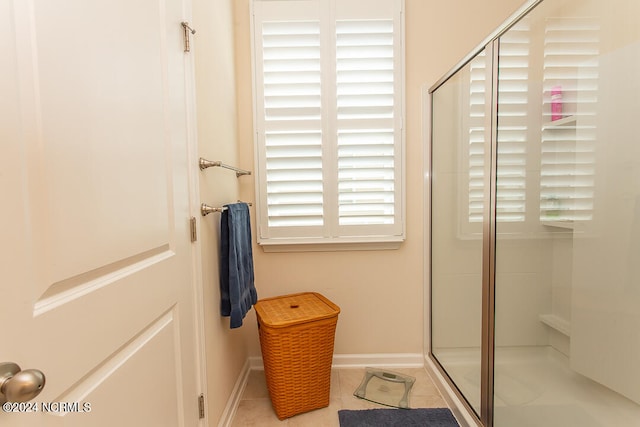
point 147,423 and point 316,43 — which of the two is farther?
point 316,43

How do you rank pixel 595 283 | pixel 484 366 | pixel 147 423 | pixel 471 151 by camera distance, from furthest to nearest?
pixel 471 151 → pixel 484 366 → pixel 595 283 → pixel 147 423

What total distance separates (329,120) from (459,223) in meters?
0.97

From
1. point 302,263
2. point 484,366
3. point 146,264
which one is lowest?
point 484,366

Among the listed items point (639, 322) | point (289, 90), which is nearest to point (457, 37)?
point (289, 90)

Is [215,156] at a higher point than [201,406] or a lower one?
higher

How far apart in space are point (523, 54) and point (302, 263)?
5.07ft

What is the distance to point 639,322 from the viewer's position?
0.91m

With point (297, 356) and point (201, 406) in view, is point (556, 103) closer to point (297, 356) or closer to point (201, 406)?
point (297, 356)

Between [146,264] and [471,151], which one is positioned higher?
[471,151]

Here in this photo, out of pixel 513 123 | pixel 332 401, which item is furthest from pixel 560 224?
pixel 332 401

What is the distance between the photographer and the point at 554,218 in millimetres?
1149

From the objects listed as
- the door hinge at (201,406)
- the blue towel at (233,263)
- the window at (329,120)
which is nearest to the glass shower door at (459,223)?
the window at (329,120)

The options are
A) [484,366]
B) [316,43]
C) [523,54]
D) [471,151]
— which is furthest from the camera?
[316,43]

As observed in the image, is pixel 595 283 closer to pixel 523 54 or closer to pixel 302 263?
pixel 523 54
